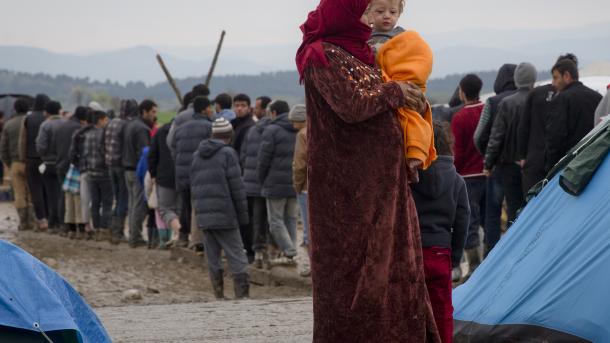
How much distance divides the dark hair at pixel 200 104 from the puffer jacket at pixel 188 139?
0.10 metres

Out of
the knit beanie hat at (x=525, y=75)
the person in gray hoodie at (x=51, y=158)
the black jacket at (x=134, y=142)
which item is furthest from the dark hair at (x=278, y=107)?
the person in gray hoodie at (x=51, y=158)

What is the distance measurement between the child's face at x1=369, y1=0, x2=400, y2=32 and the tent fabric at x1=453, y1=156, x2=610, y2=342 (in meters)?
1.67

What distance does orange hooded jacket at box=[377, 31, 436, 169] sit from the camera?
15.7 feet

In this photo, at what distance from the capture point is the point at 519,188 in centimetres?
1045

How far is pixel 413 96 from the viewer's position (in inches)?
186

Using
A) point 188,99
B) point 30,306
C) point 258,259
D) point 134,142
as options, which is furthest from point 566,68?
point 134,142

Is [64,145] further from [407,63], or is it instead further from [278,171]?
[407,63]

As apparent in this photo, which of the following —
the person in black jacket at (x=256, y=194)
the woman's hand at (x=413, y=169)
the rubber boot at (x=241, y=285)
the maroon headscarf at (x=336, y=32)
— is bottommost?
the rubber boot at (x=241, y=285)

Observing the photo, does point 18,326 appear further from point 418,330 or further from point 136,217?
point 136,217

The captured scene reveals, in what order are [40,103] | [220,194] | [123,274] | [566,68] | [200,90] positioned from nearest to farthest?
1. [566,68]
2. [220,194]
3. [123,274]
4. [200,90]
5. [40,103]

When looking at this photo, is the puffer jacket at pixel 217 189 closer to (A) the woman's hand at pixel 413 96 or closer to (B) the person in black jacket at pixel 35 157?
(A) the woman's hand at pixel 413 96

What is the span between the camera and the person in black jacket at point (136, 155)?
14789 millimetres

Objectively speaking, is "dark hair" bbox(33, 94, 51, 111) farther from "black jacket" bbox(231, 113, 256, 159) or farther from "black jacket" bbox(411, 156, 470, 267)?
"black jacket" bbox(411, 156, 470, 267)

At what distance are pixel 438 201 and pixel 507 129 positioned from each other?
16.6ft
